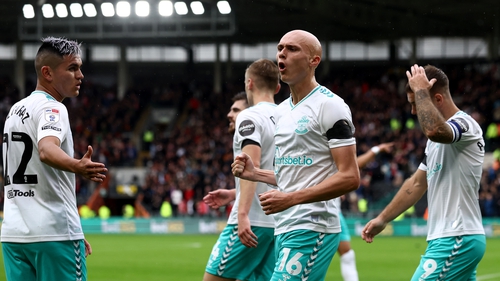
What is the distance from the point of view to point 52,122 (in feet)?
16.3

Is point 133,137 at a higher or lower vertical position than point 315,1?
lower

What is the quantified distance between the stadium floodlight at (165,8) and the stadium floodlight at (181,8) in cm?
24

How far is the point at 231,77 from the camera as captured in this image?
43844 mm

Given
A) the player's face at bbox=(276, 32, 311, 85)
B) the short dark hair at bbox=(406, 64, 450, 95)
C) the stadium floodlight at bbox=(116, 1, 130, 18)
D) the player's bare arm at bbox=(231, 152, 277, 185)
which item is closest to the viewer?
the player's face at bbox=(276, 32, 311, 85)

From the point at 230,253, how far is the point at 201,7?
26624 mm

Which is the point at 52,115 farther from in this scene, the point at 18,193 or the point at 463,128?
the point at 463,128

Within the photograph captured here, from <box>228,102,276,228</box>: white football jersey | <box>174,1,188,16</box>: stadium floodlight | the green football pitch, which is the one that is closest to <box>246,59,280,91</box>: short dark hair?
<box>228,102,276,228</box>: white football jersey

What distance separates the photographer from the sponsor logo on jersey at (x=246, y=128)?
21.4 ft

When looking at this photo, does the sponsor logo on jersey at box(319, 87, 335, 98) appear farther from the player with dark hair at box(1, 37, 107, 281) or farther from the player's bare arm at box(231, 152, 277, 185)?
the player with dark hair at box(1, 37, 107, 281)

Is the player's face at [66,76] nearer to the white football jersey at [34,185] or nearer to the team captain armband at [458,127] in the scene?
the white football jersey at [34,185]

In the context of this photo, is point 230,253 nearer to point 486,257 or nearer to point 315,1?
point 486,257

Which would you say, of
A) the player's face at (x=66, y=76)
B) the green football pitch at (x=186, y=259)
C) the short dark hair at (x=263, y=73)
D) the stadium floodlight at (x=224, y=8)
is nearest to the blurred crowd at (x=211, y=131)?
the green football pitch at (x=186, y=259)

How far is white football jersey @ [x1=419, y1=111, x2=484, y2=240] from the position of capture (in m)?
5.61

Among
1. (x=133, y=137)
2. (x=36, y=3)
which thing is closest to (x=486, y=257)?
(x=36, y=3)
